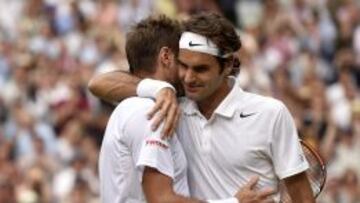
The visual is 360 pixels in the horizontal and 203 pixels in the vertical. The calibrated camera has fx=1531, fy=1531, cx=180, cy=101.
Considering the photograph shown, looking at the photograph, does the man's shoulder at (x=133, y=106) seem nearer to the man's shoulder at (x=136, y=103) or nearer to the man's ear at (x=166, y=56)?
the man's shoulder at (x=136, y=103)

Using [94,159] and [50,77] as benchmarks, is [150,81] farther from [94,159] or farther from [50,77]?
[50,77]

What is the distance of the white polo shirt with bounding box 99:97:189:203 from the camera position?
6.99m

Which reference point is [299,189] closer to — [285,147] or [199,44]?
[285,147]

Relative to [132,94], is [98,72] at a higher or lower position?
lower

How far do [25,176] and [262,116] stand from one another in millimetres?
9199

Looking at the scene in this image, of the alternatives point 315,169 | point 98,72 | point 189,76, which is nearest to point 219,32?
point 189,76

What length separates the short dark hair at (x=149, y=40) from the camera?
7.27m

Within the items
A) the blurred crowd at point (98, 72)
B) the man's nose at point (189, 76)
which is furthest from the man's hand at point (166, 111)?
the blurred crowd at point (98, 72)

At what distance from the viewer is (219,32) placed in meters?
7.29

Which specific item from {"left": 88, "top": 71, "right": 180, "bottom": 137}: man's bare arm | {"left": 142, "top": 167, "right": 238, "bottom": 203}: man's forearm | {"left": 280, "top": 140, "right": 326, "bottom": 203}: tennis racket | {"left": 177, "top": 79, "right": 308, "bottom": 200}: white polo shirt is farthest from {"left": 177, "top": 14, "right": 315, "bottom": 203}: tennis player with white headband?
{"left": 142, "top": 167, "right": 238, "bottom": 203}: man's forearm

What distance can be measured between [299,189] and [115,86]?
112cm

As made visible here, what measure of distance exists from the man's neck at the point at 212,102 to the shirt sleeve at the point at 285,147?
0.32 m

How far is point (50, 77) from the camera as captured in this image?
59.7ft

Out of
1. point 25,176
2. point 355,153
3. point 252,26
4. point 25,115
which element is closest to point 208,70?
point 355,153
